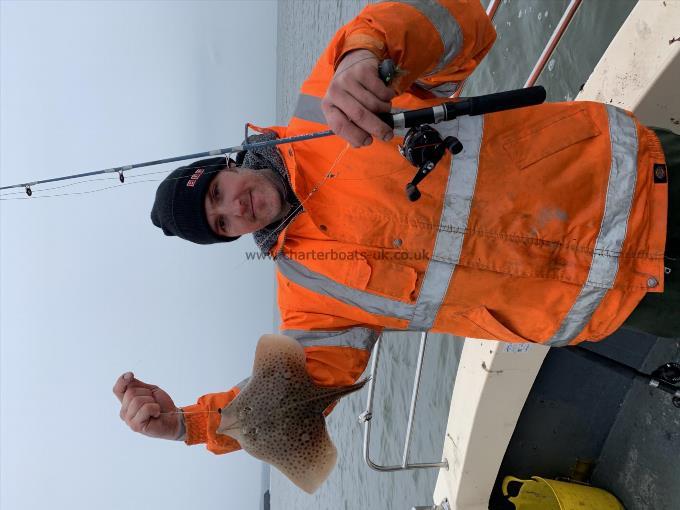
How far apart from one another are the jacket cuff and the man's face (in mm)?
841

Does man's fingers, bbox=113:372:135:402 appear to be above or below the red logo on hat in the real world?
below

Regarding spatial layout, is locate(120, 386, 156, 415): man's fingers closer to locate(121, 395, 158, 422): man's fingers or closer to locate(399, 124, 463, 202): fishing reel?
locate(121, 395, 158, 422): man's fingers

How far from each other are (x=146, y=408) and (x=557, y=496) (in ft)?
8.10

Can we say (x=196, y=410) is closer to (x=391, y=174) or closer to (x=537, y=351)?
(x=391, y=174)

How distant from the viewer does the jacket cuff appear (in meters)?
2.05

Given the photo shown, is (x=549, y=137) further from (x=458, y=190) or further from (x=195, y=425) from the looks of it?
(x=195, y=425)

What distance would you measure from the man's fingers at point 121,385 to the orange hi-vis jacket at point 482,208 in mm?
283

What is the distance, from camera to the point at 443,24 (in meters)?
1.74

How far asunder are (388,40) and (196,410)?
1664 millimetres

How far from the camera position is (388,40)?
1596 millimetres

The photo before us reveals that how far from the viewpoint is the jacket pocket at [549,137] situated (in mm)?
1734

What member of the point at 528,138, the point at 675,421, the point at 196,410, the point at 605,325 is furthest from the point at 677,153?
the point at 196,410

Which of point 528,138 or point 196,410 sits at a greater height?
point 528,138

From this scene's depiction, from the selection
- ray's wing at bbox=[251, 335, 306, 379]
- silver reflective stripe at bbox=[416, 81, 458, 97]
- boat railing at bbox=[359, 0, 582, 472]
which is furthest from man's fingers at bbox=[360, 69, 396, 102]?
ray's wing at bbox=[251, 335, 306, 379]
